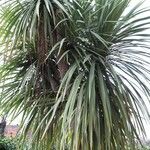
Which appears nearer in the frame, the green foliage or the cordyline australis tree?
the cordyline australis tree

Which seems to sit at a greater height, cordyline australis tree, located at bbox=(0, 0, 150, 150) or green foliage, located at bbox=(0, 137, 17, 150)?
cordyline australis tree, located at bbox=(0, 0, 150, 150)

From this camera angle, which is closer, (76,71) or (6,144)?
(76,71)

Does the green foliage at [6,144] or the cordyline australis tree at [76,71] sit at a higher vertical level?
the cordyline australis tree at [76,71]

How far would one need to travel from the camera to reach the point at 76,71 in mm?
2730

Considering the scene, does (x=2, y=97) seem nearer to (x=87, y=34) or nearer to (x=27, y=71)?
(x=27, y=71)

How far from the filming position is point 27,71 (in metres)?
2.88

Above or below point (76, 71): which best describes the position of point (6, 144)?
below

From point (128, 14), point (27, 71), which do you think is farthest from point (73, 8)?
point (27, 71)

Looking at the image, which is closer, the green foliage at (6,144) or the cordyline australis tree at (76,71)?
the cordyline australis tree at (76,71)

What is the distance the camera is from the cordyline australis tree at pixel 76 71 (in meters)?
2.47

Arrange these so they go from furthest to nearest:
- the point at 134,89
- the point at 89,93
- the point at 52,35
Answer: the point at 52,35, the point at 134,89, the point at 89,93

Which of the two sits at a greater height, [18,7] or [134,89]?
[18,7]

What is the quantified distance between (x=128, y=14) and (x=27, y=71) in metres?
0.83

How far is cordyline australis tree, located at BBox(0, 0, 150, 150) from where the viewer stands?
2.47 metres
